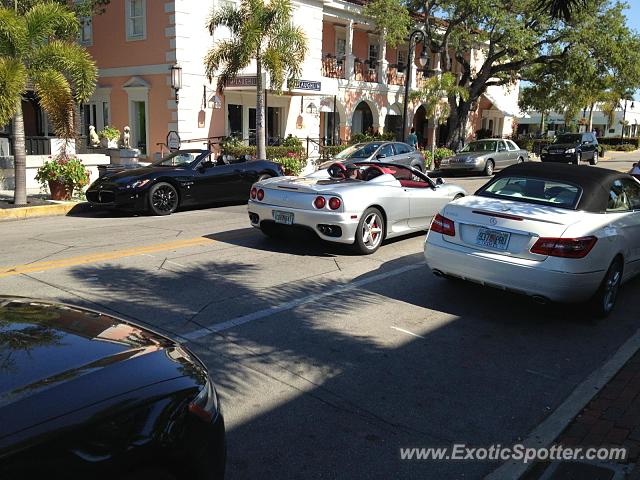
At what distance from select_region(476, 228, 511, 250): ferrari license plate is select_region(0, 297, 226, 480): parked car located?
392cm

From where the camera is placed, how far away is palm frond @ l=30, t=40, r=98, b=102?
1303 cm

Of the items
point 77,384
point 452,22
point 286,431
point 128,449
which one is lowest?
point 286,431

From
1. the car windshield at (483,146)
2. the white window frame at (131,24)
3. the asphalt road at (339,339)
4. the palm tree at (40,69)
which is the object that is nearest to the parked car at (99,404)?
the asphalt road at (339,339)

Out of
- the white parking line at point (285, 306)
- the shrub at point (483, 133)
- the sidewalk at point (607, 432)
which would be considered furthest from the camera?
the shrub at point (483, 133)

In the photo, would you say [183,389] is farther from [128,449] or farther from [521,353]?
[521,353]

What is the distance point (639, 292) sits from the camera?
7.36 m

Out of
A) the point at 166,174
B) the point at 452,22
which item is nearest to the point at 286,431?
the point at 166,174

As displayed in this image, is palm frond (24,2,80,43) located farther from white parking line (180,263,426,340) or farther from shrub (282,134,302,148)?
shrub (282,134,302,148)

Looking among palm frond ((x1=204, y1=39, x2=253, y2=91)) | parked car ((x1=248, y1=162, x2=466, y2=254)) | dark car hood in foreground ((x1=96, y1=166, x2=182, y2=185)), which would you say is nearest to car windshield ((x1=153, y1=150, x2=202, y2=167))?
dark car hood in foreground ((x1=96, y1=166, x2=182, y2=185))

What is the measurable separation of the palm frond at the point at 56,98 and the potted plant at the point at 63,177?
2.26 ft

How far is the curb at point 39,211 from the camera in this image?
40.4 feet

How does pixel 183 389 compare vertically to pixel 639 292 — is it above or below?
A: above

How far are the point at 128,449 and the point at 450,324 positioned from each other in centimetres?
419

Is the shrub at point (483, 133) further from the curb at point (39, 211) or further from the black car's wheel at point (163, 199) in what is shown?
the curb at point (39, 211)
